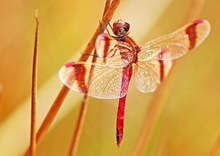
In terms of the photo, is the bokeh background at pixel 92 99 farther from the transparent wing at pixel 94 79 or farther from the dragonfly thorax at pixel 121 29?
the dragonfly thorax at pixel 121 29

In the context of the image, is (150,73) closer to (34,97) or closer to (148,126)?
(148,126)

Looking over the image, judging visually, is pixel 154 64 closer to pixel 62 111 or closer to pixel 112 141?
pixel 62 111

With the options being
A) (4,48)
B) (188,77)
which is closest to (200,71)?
(188,77)

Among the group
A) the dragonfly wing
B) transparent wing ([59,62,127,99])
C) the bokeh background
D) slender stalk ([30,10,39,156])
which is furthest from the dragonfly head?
the bokeh background

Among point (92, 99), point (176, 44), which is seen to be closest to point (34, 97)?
point (176, 44)

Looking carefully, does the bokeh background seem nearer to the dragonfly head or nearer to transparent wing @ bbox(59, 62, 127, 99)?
transparent wing @ bbox(59, 62, 127, 99)

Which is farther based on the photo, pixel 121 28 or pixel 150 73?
pixel 150 73

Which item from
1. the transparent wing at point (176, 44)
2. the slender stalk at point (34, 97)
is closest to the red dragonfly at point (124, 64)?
the transparent wing at point (176, 44)
